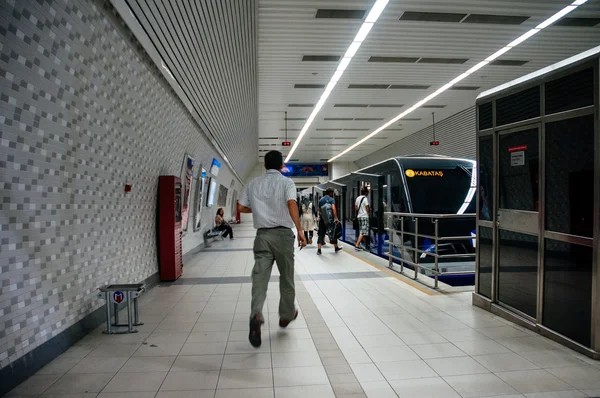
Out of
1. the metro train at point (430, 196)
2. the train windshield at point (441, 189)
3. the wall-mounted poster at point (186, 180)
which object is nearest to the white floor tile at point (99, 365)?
the wall-mounted poster at point (186, 180)

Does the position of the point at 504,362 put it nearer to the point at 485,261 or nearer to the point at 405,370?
the point at 405,370

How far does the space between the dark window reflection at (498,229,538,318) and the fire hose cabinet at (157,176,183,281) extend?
462 centimetres

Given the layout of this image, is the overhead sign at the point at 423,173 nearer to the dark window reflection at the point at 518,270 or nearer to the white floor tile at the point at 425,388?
the dark window reflection at the point at 518,270

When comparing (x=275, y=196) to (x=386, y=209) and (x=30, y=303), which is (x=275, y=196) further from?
(x=386, y=209)

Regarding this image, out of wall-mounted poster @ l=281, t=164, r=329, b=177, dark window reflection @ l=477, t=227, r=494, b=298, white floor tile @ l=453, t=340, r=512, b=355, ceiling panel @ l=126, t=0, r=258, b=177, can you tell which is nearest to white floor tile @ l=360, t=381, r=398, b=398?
white floor tile @ l=453, t=340, r=512, b=355

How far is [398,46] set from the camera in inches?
383

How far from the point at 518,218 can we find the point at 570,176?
0.77 m

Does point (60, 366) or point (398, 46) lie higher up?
point (398, 46)

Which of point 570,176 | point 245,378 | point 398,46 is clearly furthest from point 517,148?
point 398,46

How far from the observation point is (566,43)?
Result: 982cm

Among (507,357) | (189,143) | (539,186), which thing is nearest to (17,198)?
(507,357)

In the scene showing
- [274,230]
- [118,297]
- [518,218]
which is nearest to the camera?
[274,230]

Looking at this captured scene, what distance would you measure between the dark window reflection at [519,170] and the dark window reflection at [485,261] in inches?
17.1

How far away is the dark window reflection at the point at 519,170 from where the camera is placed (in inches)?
157
